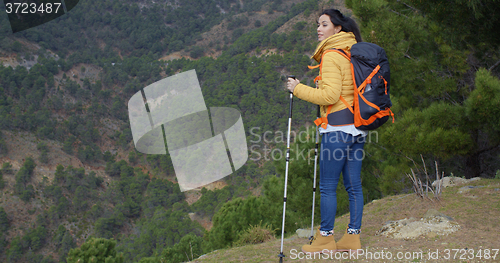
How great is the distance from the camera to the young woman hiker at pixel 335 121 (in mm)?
1776

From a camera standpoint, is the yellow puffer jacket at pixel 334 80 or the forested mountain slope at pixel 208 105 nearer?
the yellow puffer jacket at pixel 334 80

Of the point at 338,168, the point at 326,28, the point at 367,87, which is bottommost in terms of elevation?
the point at 338,168

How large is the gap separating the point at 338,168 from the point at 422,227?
2.90 ft

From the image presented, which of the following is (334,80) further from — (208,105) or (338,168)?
(208,105)

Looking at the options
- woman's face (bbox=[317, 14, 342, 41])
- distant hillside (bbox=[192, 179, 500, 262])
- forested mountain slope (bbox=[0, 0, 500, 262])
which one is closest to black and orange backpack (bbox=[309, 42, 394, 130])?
woman's face (bbox=[317, 14, 342, 41])

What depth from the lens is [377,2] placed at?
463 centimetres

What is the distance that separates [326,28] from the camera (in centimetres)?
191

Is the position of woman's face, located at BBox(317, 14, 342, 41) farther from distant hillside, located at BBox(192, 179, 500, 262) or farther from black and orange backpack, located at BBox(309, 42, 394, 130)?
distant hillside, located at BBox(192, 179, 500, 262)

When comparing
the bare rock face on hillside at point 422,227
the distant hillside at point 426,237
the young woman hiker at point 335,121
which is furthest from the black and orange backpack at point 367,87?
the bare rock face on hillside at point 422,227

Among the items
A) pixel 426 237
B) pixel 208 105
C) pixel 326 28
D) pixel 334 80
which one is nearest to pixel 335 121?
pixel 334 80

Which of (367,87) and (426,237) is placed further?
(426,237)

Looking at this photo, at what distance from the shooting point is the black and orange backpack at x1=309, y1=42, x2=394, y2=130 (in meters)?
1.76

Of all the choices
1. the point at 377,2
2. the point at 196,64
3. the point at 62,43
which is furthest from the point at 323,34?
the point at 62,43

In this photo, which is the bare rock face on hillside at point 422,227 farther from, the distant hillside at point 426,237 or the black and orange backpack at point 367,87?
the black and orange backpack at point 367,87
